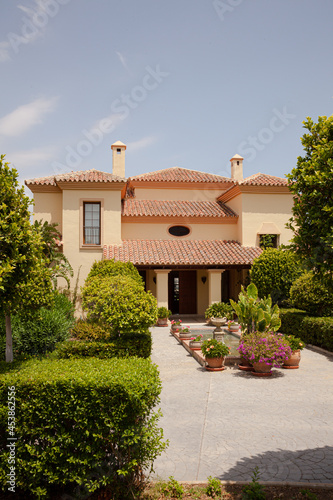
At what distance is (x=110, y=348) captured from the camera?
10.5 m

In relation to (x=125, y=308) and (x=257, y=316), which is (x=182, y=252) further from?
(x=125, y=308)

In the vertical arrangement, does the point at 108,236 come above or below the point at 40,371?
above

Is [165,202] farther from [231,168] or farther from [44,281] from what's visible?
[44,281]

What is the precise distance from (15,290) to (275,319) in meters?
8.24

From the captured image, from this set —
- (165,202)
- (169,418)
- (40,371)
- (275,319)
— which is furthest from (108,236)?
(40,371)

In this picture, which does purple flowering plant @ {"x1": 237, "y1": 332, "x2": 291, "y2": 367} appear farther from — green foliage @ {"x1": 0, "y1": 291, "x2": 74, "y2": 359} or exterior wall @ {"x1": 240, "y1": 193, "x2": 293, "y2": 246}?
exterior wall @ {"x1": 240, "y1": 193, "x2": 293, "y2": 246}

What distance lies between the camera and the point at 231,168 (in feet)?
91.9

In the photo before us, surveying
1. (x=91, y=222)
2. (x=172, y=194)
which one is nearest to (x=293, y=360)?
(x=91, y=222)

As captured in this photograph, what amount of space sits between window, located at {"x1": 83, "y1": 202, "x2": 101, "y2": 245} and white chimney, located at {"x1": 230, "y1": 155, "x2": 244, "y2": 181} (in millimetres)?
11632

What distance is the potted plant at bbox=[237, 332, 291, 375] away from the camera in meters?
10.2

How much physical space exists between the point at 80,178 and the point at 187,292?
935 centimetres

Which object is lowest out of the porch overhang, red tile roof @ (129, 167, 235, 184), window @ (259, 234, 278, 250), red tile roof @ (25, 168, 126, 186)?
the porch overhang

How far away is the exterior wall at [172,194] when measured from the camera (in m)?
24.9

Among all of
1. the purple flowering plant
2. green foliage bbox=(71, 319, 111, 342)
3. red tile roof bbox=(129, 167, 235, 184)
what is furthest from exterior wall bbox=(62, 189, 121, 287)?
the purple flowering plant
